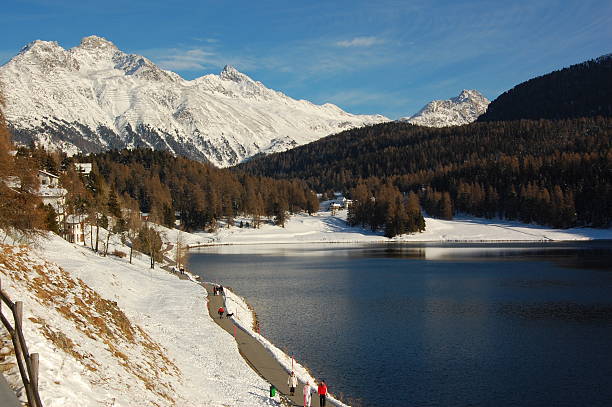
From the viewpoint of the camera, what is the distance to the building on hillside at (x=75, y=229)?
296 feet

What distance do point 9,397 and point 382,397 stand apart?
23.6m

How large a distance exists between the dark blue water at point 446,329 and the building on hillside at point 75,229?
71.1 feet

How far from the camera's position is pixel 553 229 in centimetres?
19750

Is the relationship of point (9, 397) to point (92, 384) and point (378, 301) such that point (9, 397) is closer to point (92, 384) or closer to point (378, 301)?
point (92, 384)

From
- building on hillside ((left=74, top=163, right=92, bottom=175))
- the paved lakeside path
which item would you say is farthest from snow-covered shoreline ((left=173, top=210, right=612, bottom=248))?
the paved lakeside path

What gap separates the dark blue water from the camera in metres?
34.3

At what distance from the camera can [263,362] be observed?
35844 mm

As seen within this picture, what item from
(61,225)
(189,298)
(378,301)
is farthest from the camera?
(61,225)

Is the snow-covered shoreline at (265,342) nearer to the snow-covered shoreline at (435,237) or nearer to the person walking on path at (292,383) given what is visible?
the person walking on path at (292,383)

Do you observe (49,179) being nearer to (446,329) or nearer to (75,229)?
(75,229)

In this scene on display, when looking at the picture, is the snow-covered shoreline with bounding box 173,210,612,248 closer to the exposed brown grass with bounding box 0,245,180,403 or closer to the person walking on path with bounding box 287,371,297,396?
the exposed brown grass with bounding box 0,245,180,403

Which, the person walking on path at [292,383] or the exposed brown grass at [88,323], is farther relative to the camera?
the person walking on path at [292,383]

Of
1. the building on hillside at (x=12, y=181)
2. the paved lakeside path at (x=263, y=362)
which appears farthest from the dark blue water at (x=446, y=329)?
the building on hillside at (x=12, y=181)

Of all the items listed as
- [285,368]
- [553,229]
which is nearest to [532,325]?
[285,368]
